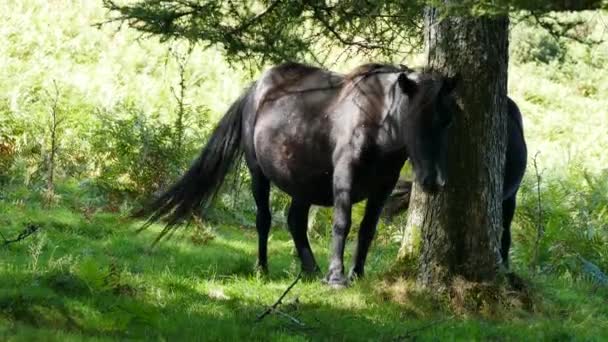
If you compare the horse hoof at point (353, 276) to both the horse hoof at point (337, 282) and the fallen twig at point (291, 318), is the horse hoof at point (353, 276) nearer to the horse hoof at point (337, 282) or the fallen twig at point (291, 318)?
the horse hoof at point (337, 282)

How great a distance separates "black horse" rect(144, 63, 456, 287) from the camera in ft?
23.2

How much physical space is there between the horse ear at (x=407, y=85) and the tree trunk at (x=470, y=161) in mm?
245

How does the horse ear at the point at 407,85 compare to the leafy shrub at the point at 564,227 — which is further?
the leafy shrub at the point at 564,227

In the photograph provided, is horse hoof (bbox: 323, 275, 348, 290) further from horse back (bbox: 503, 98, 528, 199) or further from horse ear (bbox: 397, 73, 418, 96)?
horse back (bbox: 503, 98, 528, 199)

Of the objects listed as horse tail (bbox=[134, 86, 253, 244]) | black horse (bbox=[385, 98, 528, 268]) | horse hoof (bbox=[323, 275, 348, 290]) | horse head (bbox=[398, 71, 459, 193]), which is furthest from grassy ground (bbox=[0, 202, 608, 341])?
horse head (bbox=[398, 71, 459, 193])

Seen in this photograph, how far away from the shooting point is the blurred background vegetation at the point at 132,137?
11.4 metres

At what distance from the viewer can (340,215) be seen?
7770mm

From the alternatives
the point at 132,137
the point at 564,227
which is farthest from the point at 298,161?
the point at 132,137

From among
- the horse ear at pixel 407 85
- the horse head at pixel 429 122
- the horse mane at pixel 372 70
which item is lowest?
the horse head at pixel 429 122

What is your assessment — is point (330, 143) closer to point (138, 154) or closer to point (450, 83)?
point (450, 83)

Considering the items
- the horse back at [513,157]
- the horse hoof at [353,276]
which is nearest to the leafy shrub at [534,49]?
the horse back at [513,157]

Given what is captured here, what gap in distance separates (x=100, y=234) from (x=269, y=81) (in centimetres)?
309

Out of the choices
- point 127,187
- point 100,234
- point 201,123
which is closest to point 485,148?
point 100,234

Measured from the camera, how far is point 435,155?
6.94 m
